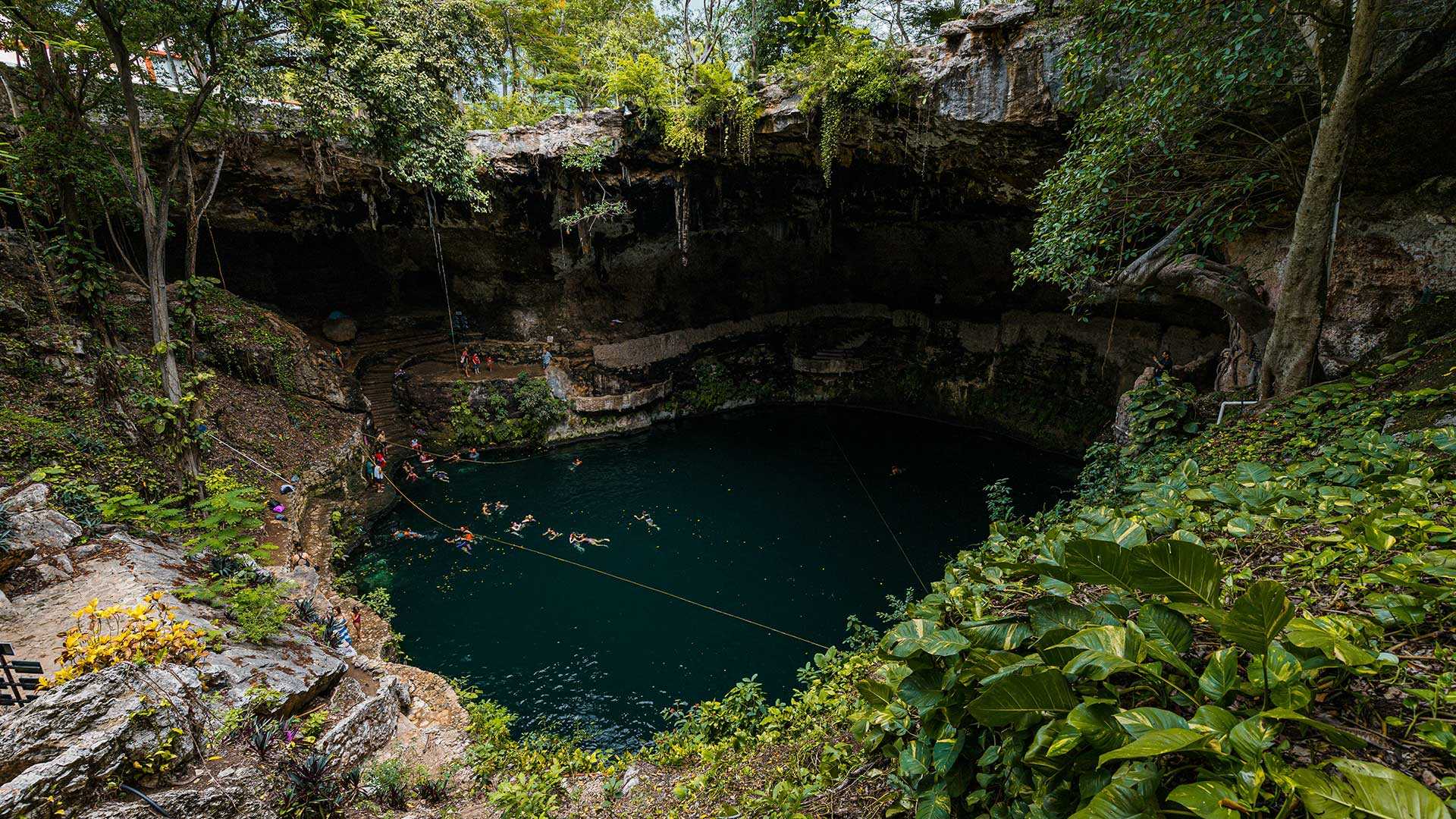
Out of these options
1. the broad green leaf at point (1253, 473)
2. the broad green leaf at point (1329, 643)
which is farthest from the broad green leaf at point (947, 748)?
the broad green leaf at point (1253, 473)

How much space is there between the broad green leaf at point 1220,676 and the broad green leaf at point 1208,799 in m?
0.23

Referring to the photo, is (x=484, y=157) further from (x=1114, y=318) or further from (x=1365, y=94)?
(x=1114, y=318)

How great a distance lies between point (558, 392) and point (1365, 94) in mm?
14985

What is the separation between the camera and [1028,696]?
1.40m

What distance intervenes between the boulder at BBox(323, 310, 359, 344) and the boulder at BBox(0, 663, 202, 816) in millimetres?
13841

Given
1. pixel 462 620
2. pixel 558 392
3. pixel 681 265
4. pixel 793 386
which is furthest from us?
pixel 793 386

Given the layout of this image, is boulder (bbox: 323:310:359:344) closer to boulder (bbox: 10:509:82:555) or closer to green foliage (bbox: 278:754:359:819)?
boulder (bbox: 10:509:82:555)

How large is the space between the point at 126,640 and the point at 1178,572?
20.5 feet

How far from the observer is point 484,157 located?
40.6 ft

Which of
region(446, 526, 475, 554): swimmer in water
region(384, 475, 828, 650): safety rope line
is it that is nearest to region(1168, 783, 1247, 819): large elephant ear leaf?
region(384, 475, 828, 650): safety rope line

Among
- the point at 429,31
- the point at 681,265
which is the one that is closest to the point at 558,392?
the point at 681,265

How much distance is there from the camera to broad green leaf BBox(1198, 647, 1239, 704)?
1205 millimetres

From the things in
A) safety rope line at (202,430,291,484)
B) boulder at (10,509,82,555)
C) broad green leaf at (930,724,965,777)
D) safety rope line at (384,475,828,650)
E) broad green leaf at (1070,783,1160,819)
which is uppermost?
broad green leaf at (1070,783,1160,819)

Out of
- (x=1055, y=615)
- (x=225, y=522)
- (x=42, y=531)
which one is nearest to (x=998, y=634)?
(x=1055, y=615)
